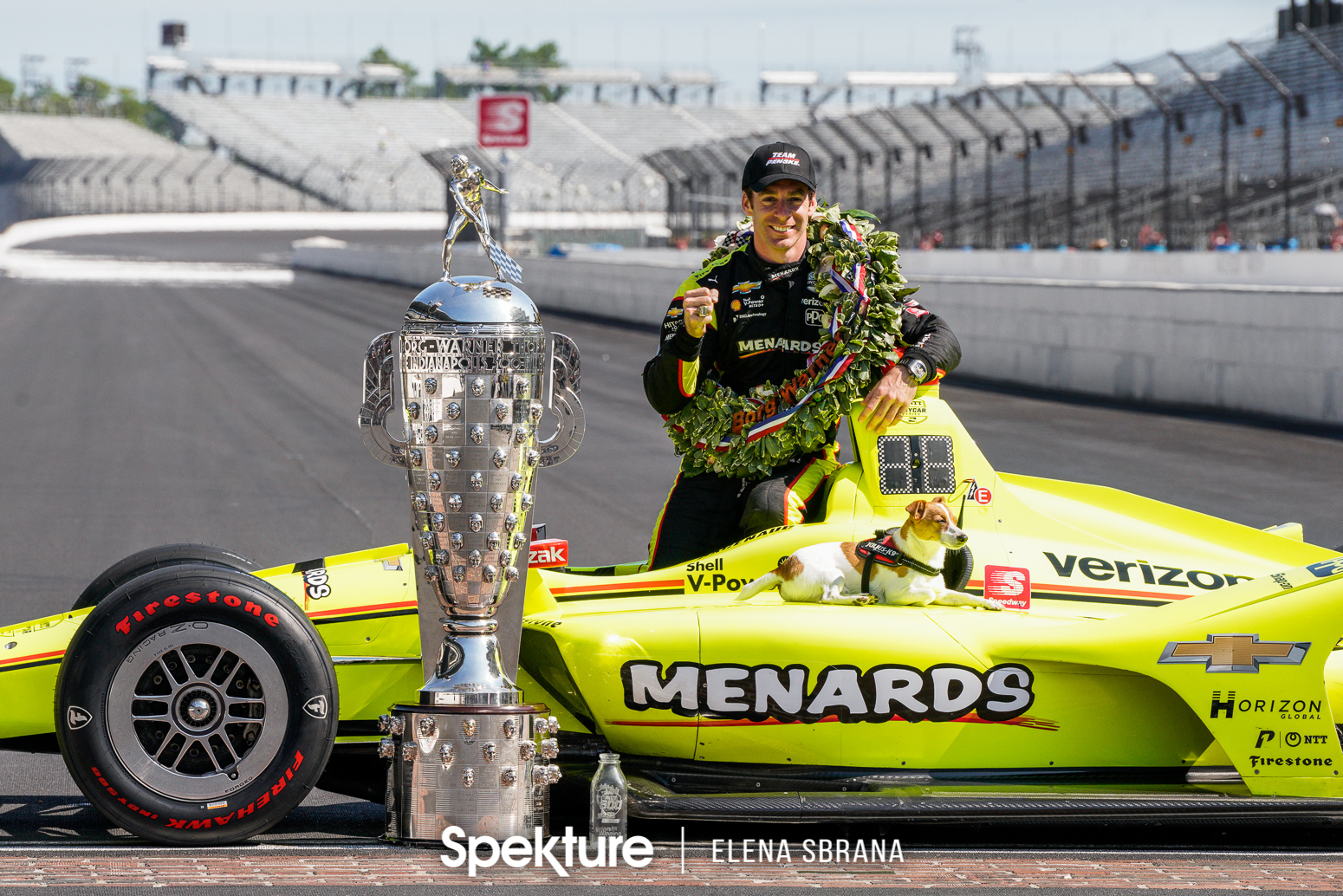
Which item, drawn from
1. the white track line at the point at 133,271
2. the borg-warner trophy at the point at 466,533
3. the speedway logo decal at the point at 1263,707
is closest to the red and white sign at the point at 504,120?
the white track line at the point at 133,271

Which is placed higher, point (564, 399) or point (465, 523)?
point (564, 399)

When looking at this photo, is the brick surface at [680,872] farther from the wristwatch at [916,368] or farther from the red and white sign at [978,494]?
the wristwatch at [916,368]

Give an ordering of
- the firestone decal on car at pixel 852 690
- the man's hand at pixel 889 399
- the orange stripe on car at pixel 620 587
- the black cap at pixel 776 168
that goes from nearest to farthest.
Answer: the firestone decal on car at pixel 852 690 → the orange stripe on car at pixel 620 587 → the black cap at pixel 776 168 → the man's hand at pixel 889 399

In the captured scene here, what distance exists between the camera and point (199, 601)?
3936mm

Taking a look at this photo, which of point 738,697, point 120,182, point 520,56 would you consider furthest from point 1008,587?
point 520,56

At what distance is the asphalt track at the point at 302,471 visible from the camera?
463cm

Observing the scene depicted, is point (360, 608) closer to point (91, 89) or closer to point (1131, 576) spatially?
point (1131, 576)

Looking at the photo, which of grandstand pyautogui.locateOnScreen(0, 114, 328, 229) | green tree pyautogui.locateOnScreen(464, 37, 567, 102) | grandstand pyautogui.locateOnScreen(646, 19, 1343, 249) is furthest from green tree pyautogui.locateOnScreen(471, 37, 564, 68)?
grandstand pyautogui.locateOnScreen(646, 19, 1343, 249)

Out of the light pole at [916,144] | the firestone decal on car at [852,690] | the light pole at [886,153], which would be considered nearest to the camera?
the firestone decal on car at [852,690]

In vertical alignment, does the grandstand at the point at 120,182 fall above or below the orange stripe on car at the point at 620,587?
Result: above

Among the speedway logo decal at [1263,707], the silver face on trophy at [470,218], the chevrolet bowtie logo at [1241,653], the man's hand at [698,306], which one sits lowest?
the speedway logo decal at [1263,707]

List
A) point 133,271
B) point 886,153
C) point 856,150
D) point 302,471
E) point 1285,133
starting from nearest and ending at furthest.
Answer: point 302,471 → point 1285,133 → point 886,153 → point 856,150 → point 133,271

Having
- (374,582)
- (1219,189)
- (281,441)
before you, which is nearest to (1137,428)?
(281,441)

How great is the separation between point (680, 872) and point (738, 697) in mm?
496
